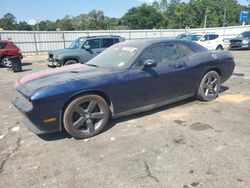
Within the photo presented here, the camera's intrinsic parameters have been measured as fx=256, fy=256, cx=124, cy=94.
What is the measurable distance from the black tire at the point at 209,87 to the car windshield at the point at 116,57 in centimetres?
190

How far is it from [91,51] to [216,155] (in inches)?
370

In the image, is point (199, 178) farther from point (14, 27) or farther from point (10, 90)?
point (14, 27)

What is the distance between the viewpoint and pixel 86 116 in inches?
167

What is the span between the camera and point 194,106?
18.6 feet

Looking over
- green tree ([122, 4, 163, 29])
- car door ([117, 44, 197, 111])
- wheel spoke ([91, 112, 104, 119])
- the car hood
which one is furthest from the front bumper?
green tree ([122, 4, 163, 29])

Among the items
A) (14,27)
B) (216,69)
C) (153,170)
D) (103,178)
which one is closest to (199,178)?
(153,170)

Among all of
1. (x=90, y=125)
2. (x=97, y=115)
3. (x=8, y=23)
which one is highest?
(x=8, y=23)

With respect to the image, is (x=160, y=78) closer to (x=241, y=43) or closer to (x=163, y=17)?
(x=241, y=43)

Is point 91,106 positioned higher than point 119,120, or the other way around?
point 91,106

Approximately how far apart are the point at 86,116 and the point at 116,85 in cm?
73

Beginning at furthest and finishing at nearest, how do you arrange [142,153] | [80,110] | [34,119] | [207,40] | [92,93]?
1. [207,40]
2. [92,93]
3. [80,110]
4. [34,119]
5. [142,153]

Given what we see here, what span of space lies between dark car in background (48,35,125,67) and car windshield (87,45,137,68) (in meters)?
6.33

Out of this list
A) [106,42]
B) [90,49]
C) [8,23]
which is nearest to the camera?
[90,49]

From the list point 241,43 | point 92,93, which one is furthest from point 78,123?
point 241,43
